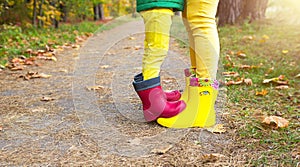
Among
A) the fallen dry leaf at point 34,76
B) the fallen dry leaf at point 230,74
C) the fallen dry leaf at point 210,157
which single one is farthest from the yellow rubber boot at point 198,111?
the fallen dry leaf at point 34,76

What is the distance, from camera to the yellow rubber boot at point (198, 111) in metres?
1.70

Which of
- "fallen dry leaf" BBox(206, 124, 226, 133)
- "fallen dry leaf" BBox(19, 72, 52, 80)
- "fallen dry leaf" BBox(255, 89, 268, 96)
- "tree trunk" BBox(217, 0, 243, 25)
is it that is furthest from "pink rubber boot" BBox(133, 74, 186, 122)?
"tree trunk" BBox(217, 0, 243, 25)

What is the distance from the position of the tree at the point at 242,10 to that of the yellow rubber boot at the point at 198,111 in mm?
4138

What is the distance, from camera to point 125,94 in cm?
236

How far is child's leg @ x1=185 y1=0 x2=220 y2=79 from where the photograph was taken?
169cm

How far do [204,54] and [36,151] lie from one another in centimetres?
85

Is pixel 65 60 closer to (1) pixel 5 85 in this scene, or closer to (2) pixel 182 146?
Result: (1) pixel 5 85

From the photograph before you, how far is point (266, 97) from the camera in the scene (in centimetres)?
220

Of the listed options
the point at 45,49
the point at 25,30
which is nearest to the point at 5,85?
the point at 45,49

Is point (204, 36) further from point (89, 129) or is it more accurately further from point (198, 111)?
point (89, 129)

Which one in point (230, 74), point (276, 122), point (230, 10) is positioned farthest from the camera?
point (230, 10)

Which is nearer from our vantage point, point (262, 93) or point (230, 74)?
point (262, 93)

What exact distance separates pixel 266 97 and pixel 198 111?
684mm

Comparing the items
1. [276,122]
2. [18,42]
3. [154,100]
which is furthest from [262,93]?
[18,42]
